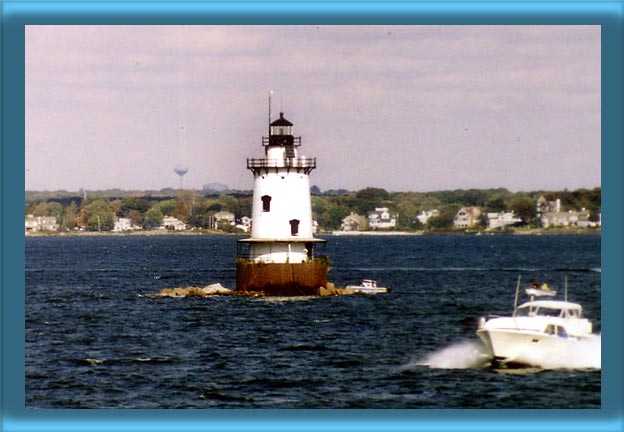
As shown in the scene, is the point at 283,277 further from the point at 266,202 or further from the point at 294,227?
the point at 266,202

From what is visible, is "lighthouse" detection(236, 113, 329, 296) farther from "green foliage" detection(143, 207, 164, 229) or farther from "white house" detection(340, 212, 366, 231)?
"white house" detection(340, 212, 366, 231)

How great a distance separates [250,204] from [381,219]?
29.7 metres

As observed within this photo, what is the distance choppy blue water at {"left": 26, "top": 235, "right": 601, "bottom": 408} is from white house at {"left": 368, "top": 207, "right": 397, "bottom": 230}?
18936mm

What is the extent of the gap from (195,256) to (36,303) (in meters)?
42.8

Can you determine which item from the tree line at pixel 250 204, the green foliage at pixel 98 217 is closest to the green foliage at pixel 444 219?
the tree line at pixel 250 204

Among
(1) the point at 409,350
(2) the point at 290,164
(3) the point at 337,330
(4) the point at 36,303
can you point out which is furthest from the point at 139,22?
(4) the point at 36,303

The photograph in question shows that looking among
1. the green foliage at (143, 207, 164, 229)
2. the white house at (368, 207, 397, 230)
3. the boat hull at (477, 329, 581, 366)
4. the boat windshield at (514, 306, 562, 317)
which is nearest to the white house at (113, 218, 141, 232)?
the green foliage at (143, 207, 164, 229)

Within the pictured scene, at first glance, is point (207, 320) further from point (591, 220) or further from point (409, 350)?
point (591, 220)

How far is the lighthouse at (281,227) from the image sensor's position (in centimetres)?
4350

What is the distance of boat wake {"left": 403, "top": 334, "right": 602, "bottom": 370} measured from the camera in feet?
92.6

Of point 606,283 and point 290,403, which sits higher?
point 606,283

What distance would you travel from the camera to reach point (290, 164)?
1709 inches

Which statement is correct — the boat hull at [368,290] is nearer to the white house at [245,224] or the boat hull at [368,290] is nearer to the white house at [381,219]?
the white house at [245,224]

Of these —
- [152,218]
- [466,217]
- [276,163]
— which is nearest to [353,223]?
[152,218]
